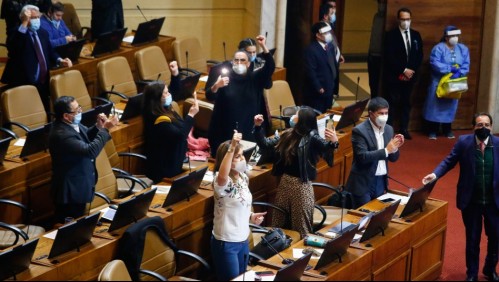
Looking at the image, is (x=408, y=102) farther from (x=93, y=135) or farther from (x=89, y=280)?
(x=89, y=280)

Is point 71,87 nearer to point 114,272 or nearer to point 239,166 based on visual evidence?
point 239,166

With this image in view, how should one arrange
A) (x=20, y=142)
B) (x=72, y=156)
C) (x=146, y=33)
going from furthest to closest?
(x=146, y=33) < (x=20, y=142) < (x=72, y=156)

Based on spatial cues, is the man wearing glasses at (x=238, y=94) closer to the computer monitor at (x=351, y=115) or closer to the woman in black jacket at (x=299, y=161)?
the woman in black jacket at (x=299, y=161)

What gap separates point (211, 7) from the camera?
518 inches

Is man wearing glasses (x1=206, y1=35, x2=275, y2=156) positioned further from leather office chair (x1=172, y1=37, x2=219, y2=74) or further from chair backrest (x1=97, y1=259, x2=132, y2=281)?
chair backrest (x1=97, y1=259, x2=132, y2=281)

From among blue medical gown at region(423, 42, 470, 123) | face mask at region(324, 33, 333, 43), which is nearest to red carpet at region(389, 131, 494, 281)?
blue medical gown at region(423, 42, 470, 123)

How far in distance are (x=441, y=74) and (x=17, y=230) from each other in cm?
586

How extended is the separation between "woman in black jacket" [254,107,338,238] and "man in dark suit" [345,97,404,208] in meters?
0.25

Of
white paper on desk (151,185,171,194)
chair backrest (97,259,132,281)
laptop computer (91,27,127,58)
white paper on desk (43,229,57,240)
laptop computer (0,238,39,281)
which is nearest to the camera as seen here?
chair backrest (97,259,132,281)

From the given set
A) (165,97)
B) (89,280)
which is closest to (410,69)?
(165,97)

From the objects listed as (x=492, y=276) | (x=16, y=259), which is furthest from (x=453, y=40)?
(x=16, y=259)

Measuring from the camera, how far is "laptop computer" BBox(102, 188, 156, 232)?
7.10 meters

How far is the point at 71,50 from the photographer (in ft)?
33.6

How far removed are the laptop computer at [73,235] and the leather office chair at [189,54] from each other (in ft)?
14.9
